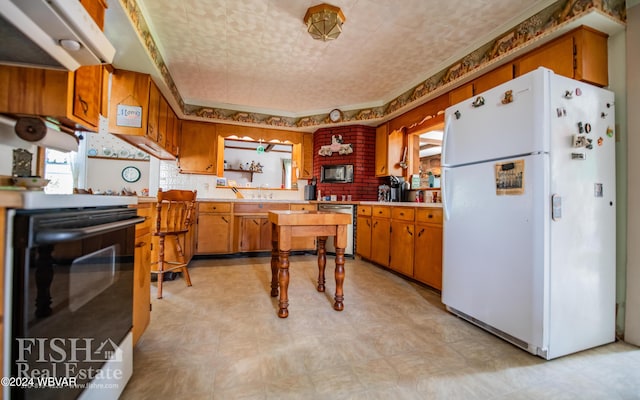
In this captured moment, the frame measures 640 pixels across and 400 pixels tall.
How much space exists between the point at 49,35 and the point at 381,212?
3.25m

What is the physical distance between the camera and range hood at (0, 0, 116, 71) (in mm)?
901

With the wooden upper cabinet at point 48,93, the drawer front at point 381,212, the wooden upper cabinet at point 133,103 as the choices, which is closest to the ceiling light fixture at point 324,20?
the wooden upper cabinet at point 48,93

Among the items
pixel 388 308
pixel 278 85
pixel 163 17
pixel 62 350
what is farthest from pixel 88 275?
pixel 278 85

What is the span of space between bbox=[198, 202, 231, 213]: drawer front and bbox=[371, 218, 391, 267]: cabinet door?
218 cm

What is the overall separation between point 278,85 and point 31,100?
2548mm

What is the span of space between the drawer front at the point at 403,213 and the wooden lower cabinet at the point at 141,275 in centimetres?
247

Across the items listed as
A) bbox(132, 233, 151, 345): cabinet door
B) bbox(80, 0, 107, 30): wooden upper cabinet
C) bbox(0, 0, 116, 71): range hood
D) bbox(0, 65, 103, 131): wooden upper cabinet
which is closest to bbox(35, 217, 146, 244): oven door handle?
bbox(132, 233, 151, 345): cabinet door

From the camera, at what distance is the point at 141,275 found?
1514 millimetres

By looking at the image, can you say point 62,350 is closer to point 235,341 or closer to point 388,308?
point 235,341

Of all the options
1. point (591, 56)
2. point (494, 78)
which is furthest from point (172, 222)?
point (591, 56)

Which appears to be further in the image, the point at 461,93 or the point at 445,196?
the point at 461,93

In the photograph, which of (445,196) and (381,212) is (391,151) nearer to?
(381,212)

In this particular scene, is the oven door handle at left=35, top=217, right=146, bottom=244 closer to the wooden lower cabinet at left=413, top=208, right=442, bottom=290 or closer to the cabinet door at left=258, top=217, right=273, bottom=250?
the wooden lower cabinet at left=413, top=208, right=442, bottom=290

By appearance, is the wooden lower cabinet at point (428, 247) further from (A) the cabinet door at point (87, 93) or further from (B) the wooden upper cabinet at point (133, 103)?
(B) the wooden upper cabinet at point (133, 103)
